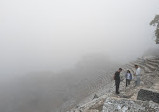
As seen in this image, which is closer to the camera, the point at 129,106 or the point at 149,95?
the point at 129,106

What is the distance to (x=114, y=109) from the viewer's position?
6020 mm

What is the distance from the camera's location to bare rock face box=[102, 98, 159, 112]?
5.49m

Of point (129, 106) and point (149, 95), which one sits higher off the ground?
point (129, 106)

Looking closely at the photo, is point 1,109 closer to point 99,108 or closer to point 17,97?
point 17,97

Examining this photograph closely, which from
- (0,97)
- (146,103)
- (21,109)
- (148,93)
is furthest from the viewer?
(0,97)

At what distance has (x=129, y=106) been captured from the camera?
5805 millimetres

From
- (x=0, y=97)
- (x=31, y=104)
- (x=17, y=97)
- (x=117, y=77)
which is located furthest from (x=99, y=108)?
(x=0, y=97)

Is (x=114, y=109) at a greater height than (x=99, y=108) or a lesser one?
greater

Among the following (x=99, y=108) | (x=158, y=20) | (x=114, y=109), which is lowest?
(x=99, y=108)

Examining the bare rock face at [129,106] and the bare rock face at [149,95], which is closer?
the bare rock face at [129,106]

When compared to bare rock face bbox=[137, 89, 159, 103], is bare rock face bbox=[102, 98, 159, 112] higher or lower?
higher

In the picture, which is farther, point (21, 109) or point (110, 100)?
point (21, 109)

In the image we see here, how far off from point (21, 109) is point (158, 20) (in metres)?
73.3

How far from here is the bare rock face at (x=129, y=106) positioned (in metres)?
5.49
